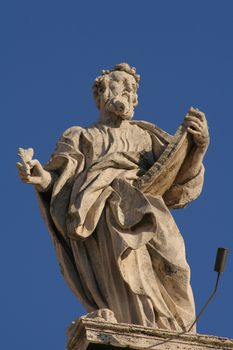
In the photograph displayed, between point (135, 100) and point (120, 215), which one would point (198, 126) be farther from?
point (120, 215)

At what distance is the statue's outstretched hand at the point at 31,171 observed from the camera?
19.5 meters

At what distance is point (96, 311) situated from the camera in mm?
18125

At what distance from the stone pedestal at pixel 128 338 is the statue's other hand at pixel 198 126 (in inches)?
105

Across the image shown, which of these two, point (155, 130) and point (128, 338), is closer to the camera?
point (128, 338)

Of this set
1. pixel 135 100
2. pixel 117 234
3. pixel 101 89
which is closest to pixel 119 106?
pixel 135 100

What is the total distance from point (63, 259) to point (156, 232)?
1.07 metres

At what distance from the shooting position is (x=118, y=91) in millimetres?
20578

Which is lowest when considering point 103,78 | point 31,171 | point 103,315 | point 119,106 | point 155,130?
point 103,315

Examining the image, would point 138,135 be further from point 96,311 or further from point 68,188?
point 96,311

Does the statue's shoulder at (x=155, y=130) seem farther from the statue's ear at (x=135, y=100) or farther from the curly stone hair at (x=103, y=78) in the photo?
the curly stone hair at (x=103, y=78)

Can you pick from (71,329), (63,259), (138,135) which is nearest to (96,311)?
(71,329)

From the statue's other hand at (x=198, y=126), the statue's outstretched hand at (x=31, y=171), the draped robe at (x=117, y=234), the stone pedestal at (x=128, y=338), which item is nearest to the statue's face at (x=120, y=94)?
the draped robe at (x=117, y=234)

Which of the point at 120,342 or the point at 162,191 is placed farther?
the point at 162,191

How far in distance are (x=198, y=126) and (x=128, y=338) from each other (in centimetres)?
306
